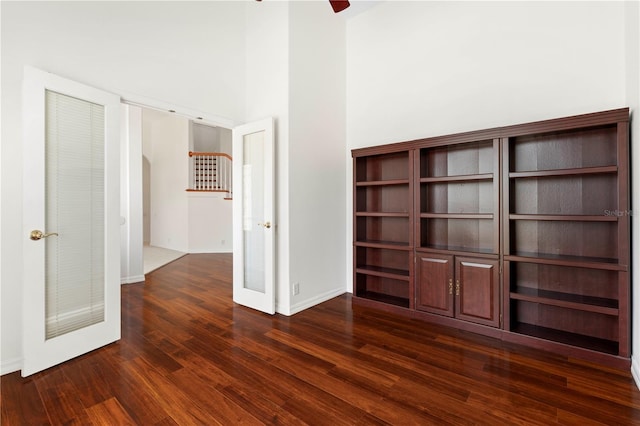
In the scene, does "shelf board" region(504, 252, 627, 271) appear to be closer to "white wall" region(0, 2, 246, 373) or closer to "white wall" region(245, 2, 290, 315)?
"white wall" region(245, 2, 290, 315)

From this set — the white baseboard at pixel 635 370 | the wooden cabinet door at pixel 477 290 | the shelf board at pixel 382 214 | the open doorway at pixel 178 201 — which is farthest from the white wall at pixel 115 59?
the open doorway at pixel 178 201

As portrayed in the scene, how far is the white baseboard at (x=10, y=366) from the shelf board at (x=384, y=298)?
3.09 m

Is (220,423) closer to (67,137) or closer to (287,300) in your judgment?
(287,300)

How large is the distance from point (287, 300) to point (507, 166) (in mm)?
2567

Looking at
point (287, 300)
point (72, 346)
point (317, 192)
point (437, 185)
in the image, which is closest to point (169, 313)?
point (72, 346)

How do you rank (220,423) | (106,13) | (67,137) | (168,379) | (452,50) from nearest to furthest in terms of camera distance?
(220,423), (168,379), (67,137), (106,13), (452,50)

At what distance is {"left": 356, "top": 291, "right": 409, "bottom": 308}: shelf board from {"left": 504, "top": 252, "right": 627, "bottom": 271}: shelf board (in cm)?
122

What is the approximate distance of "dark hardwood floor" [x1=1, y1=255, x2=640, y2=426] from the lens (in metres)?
1.70

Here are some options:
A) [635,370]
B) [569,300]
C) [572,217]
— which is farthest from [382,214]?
[635,370]

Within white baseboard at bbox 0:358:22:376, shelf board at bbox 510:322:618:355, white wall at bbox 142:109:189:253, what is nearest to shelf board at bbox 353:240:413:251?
shelf board at bbox 510:322:618:355

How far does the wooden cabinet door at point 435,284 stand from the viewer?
9.50ft

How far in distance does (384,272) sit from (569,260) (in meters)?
1.69

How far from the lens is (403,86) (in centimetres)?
357

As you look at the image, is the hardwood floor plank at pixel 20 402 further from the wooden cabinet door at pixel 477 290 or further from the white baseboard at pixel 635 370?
the white baseboard at pixel 635 370
